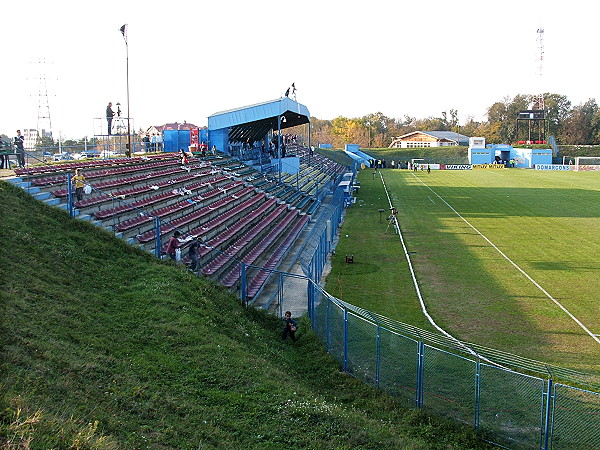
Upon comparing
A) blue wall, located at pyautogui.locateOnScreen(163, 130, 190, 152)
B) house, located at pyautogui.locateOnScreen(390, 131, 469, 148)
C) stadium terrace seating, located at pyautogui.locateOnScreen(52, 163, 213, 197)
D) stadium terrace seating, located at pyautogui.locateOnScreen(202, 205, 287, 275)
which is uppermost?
house, located at pyautogui.locateOnScreen(390, 131, 469, 148)

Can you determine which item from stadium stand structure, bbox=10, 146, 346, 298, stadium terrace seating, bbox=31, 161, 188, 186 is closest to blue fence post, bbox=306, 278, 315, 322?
stadium stand structure, bbox=10, 146, 346, 298

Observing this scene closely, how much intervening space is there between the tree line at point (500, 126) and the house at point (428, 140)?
25.4 ft

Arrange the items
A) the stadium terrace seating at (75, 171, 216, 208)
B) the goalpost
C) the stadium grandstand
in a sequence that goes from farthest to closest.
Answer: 1. the goalpost
2. the stadium terrace seating at (75, 171, 216, 208)
3. the stadium grandstand

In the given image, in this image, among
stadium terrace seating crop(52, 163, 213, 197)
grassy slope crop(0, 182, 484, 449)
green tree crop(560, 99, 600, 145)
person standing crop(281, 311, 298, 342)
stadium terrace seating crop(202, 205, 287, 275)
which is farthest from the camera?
green tree crop(560, 99, 600, 145)

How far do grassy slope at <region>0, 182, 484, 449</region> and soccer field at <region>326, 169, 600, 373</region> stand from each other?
17.3 ft

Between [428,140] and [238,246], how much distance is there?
12623 centimetres

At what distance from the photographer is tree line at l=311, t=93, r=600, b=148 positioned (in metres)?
132

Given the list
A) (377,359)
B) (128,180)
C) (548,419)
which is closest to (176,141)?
(128,180)

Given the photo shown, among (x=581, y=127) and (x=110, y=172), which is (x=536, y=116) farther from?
(x=110, y=172)

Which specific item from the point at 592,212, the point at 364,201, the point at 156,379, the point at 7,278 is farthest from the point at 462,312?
the point at 364,201

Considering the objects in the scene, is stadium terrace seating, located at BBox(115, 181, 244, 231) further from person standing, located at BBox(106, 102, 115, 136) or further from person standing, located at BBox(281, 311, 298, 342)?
person standing, located at BBox(106, 102, 115, 136)

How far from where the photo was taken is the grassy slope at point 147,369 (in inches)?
298

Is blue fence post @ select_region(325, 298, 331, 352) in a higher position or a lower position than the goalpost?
lower

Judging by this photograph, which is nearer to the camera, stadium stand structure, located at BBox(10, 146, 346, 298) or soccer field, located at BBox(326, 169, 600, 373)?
soccer field, located at BBox(326, 169, 600, 373)
